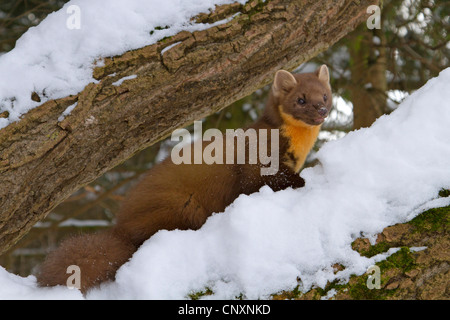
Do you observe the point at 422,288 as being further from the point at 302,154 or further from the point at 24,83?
the point at 24,83

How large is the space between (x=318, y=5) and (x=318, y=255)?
205 centimetres

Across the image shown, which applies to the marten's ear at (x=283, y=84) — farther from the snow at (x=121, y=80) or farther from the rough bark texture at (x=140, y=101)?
the snow at (x=121, y=80)

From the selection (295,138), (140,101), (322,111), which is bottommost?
(295,138)

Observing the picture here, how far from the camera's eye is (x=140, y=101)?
11.9ft

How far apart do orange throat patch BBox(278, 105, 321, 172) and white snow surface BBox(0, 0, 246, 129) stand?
122cm

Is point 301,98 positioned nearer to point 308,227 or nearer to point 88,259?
point 308,227

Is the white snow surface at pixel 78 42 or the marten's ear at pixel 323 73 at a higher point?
the white snow surface at pixel 78 42

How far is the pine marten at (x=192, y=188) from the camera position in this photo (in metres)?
→ 3.29

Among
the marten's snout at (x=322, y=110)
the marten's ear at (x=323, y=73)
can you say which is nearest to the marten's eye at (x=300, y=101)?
the marten's snout at (x=322, y=110)

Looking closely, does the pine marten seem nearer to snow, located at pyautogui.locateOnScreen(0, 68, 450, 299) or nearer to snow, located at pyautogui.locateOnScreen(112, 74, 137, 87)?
snow, located at pyautogui.locateOnScreen(0, 68, 450, 299)

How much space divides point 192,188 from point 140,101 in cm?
80

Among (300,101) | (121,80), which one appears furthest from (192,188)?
(300,101)

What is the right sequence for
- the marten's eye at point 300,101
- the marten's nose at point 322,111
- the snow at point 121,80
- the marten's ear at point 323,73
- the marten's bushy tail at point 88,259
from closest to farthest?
the marten's bushy tail at point 88,259, the snow at point 121,80, the marten's nose at point 322,111, the marten's eye at point 300,101, the marten's ear at point 323,73

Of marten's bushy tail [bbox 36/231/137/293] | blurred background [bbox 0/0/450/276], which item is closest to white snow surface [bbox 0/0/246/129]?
marten's bushy tail [bbox 36/231/137/293]
